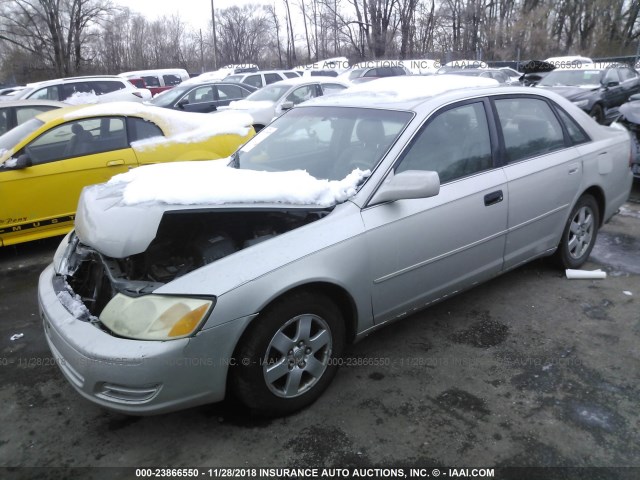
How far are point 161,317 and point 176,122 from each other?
4.37m

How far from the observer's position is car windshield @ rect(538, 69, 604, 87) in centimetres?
1260

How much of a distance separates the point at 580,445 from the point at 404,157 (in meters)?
1.77

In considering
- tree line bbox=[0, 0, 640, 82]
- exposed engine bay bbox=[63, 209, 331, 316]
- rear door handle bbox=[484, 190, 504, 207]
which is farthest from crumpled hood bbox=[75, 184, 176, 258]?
tree line bbox=[0, 0, 640, 82]

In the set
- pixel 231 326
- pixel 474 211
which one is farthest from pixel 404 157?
pixel 231 326

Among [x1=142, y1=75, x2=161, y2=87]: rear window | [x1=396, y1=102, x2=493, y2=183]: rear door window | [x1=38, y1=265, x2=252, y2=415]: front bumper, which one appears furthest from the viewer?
[x1=142, y1=75, x2=161, y2=87]: rear window

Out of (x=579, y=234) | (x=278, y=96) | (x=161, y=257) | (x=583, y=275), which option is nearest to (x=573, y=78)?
(x=278, y=96)

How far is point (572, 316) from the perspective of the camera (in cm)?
373

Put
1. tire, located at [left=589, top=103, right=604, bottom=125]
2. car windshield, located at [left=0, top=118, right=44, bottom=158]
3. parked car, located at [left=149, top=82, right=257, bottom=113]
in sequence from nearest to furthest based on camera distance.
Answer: car windshield, located at [left=0, top=118, right=44, bottom=158]
tire, located at [left=589, top=103, right=604, bottom=125]
parked car, located at [left=149, top=82, right=257, bottom=113]

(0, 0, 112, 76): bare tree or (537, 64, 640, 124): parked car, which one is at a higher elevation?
(0, 0, 112, 76): bare tree

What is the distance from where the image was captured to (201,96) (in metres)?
12.9

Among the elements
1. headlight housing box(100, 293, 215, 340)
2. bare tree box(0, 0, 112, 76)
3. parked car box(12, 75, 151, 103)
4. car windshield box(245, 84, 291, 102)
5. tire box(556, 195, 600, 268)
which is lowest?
tire box(556, 195, 600, 268)

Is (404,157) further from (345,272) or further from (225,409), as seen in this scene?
(225,409)

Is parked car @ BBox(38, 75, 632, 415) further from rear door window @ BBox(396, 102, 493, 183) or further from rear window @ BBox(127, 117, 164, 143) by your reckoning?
rear window @ BBox(127, 117, 164, 143)

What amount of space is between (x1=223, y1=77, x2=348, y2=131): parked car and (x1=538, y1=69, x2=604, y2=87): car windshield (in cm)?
558
